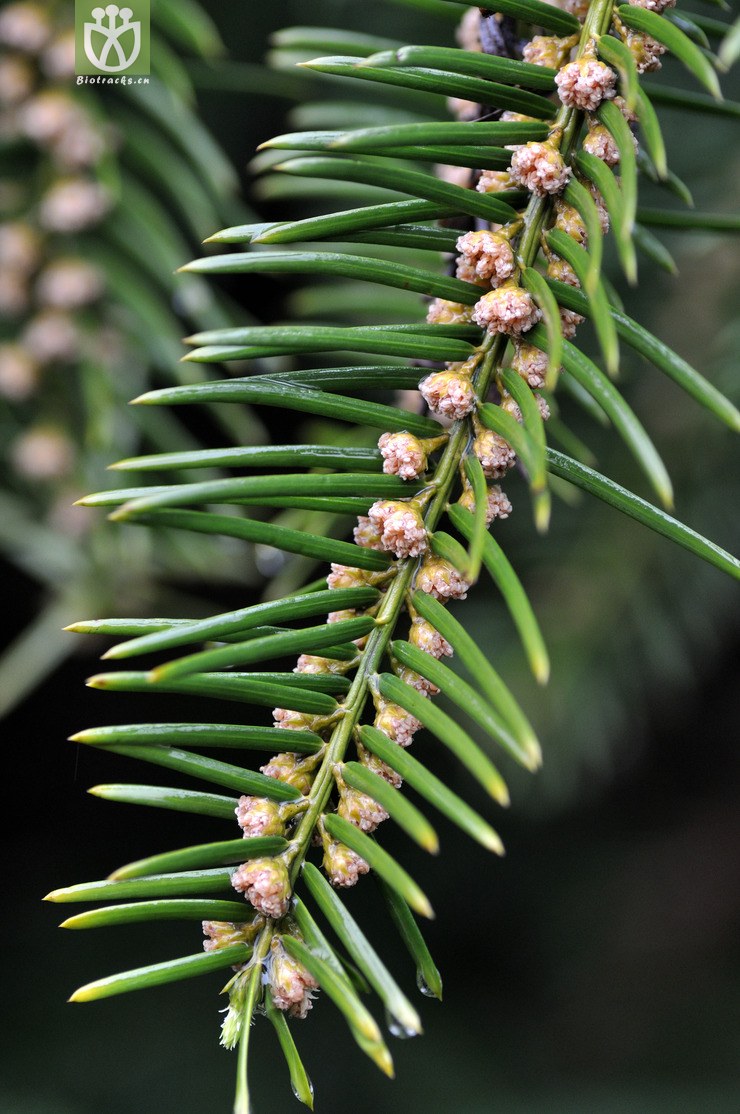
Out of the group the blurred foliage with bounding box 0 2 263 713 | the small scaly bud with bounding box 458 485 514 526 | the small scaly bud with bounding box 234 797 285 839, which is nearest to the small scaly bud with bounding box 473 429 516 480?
the small scaly bud with bounding box 458 485 514 526

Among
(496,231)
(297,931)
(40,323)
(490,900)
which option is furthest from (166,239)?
(490,900)

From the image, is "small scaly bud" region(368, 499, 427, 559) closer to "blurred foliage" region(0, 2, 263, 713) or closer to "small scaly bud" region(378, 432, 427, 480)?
"small scaly bud" region(378, 432, 427, 480)

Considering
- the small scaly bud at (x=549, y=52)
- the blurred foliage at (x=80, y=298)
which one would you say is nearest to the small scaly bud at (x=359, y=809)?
the small scaly bud at (x=549, y=52)

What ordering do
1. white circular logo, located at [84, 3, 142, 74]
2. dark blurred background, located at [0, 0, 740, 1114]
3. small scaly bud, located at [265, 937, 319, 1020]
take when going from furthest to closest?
1. dark blurred background, located at [0, 0, 740, 1114]
2. white circular logo, located at [84, 3, 142, 74]
3. small scaly bud, located at [265, 937, 319, 1020]

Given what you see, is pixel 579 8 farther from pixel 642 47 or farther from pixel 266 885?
pixel 266 885

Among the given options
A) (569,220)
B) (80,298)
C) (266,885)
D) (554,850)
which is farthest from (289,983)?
(554,850)

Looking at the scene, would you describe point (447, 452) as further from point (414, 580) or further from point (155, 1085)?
point (155, 1085)

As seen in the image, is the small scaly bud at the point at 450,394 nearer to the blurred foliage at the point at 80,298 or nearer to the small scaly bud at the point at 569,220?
the small scaly bud at the point at 569,220
